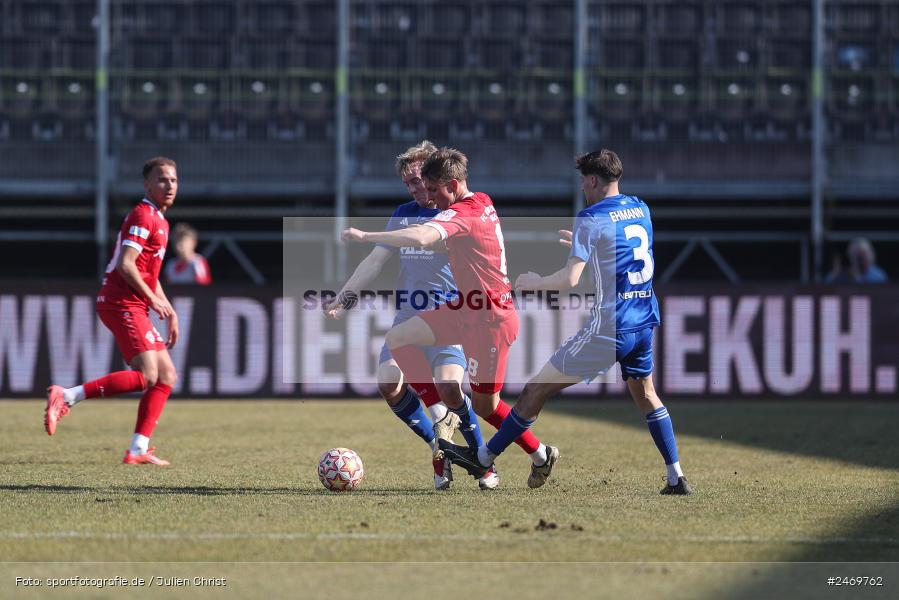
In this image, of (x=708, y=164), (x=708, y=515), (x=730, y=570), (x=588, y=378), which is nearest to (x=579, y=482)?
(x=588, y=378)

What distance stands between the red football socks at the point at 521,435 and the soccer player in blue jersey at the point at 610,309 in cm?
18

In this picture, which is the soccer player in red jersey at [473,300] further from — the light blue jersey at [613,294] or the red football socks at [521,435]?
the light blue jersey at [613,294]

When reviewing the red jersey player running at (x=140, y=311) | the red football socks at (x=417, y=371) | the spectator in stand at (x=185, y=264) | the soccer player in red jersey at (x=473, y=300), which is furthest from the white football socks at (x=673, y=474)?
the spectator in stand at (x=185, y=264)

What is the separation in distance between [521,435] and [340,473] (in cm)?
106

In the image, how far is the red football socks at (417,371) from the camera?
8898 mm

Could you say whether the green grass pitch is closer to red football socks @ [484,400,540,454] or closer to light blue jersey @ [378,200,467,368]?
red football socks @ [484,400,540,454]

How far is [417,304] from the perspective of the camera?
9.00 m

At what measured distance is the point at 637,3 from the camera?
86.6ft

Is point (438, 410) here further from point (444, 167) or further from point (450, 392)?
point (444, 167)

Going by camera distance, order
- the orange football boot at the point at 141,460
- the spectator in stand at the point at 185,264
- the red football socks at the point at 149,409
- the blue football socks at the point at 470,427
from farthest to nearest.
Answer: the spectator in stand at the point at 185,264
the red football socks at the point at 149,409
the orange football boot at the point at 141,460
the blue football socks at the point at 470,427

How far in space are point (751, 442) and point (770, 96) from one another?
15.2 meters

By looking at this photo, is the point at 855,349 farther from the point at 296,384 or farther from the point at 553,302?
the point at 296,384

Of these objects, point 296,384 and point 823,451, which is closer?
point 823,451

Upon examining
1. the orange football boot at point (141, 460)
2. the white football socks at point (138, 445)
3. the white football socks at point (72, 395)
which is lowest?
the orange football boot at point (141, 460)
